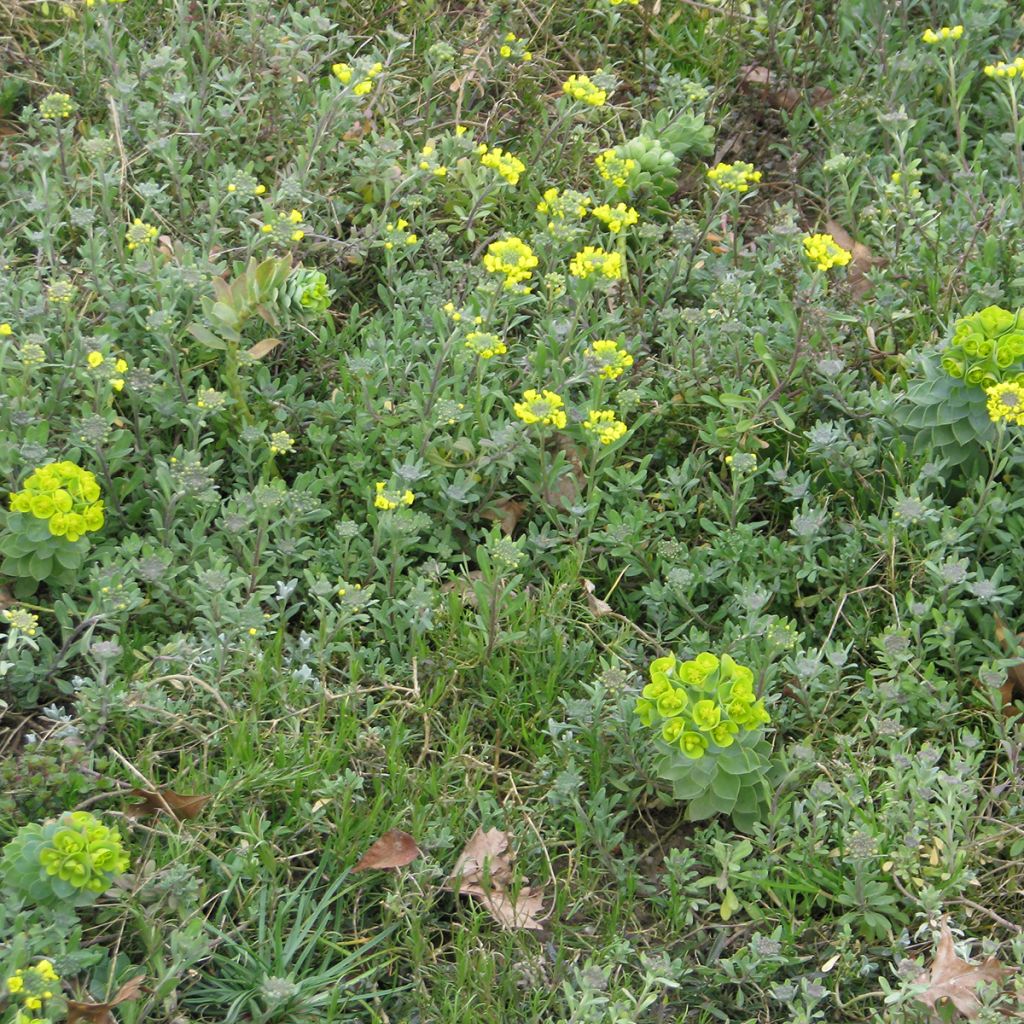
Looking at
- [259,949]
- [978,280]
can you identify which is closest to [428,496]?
[259,949]

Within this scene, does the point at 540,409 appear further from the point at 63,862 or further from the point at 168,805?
the point at 63,862

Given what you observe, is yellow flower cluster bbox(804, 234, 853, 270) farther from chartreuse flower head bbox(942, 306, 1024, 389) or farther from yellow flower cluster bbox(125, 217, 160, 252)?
yellow flower cluster bbox(125, 217, 160, 252)

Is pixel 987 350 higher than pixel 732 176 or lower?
lower

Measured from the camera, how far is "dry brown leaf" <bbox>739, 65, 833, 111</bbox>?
5164mm

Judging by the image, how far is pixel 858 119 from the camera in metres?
4.86

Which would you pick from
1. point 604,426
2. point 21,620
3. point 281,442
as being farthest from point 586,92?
point 21,620

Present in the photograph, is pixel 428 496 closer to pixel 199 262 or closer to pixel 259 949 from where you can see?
pixel 199 262

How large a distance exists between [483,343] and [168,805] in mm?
1455

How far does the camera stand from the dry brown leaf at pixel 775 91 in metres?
5.16

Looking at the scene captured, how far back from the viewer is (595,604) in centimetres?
364

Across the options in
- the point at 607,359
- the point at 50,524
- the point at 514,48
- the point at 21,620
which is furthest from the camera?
the point at 514,48

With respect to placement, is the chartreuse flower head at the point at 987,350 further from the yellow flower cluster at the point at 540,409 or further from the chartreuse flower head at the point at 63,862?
the chartreuse flower head at the point at 63,862

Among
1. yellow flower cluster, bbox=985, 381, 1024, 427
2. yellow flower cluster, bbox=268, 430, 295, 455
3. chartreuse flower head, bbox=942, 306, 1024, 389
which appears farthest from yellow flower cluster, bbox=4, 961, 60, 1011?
chartreuse flower head, bbox=942, 306, 1024, 389

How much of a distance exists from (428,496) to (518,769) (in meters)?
0.88
